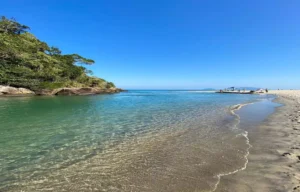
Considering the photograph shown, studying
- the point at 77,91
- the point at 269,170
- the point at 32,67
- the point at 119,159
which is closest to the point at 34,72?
the point at 32,67

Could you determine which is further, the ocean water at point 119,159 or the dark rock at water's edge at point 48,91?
the dark rock at water's edge at point 48,91

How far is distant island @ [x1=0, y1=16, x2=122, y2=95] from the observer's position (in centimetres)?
5172

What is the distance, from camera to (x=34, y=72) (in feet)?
183

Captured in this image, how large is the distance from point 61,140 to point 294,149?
10371 mm

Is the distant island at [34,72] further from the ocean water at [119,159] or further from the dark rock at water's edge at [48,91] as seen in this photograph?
the ocean water at [119,159]

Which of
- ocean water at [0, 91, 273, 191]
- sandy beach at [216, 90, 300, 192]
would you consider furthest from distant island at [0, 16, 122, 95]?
sandy beach at [216, 90, 300, 192]

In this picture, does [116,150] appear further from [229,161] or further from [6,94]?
[6,94]

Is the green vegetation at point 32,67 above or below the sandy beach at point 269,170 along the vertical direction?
above

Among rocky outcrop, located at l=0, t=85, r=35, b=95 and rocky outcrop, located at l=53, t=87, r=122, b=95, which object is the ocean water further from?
rocky outcrop, located at l=53, t=87, r=122, b=95

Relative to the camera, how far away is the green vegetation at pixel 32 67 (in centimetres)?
5231

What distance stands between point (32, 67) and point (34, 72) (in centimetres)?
380

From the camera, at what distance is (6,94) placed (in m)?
47.9

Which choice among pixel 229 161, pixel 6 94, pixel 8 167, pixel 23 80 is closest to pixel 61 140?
pixel 8 167

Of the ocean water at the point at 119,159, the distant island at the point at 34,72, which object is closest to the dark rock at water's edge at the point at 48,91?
the distant island at the point at 34,72
